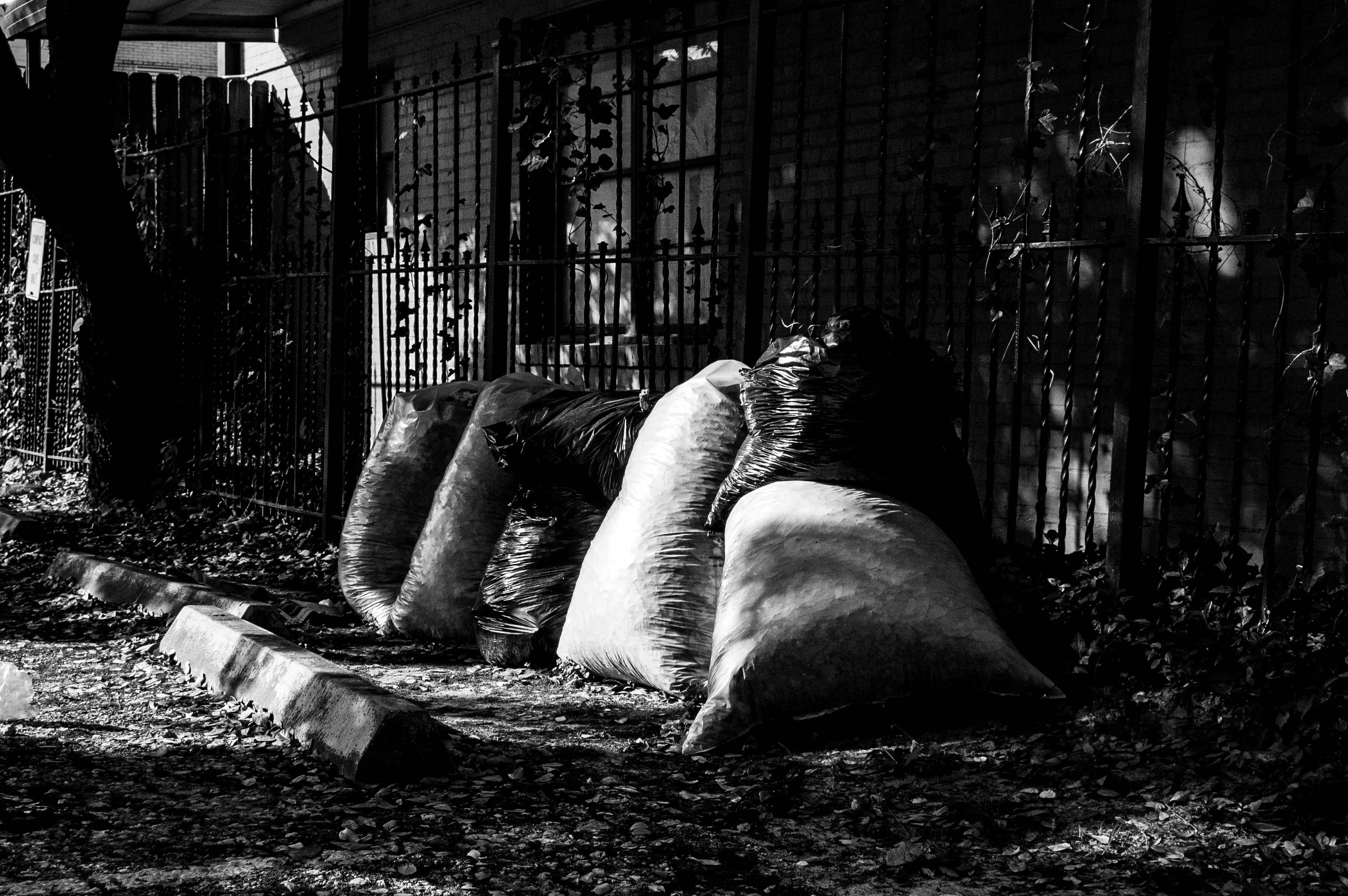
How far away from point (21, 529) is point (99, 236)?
1940 mm

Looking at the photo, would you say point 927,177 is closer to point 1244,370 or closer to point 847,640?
point 1244,370

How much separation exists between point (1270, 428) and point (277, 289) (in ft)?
21.3

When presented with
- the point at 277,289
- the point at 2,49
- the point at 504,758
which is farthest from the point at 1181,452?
the point at 2,49

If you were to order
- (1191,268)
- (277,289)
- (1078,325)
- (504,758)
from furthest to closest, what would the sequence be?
(277,289), (1078,325), (1191,268), (504,758)

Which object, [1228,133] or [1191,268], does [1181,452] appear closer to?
[1191,268]

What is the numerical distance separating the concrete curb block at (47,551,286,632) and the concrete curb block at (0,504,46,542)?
1.11 meters

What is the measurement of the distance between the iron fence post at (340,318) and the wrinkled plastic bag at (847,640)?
4.39m

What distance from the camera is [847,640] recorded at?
3705 millimetres

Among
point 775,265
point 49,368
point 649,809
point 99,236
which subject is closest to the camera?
point 649,809

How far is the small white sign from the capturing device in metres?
11.0

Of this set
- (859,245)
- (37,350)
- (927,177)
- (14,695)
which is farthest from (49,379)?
(927,177)

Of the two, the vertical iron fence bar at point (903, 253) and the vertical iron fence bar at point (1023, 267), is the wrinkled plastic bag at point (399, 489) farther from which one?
the vertical iron fence bar at point (1023, 267)

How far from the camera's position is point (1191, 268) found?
5586 millimetres

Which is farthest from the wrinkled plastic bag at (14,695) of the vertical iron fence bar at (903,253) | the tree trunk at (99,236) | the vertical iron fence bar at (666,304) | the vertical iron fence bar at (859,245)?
the tree trunk at (99,236)
